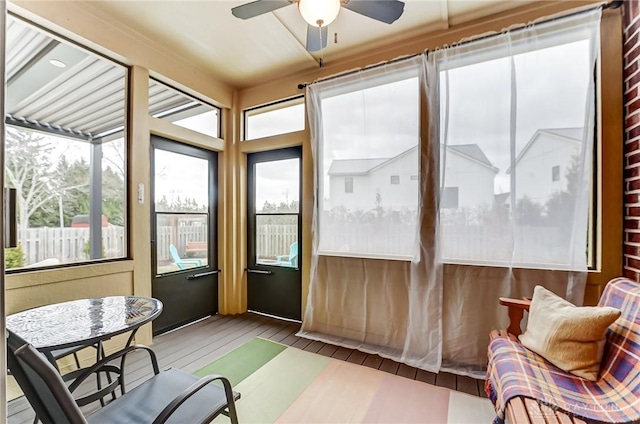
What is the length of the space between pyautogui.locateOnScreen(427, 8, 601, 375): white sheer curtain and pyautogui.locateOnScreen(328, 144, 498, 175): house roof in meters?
0.01

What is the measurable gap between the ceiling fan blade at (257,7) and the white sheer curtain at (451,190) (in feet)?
3.69

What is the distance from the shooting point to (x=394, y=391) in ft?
6.48

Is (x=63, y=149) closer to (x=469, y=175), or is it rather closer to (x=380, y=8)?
(x=380, y=8)

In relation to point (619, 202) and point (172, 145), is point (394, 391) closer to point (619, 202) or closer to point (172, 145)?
point (619, 202)

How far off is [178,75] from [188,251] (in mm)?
1922

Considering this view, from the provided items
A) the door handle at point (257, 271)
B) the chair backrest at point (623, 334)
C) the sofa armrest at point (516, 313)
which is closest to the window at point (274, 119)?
the door handle at point (257, 271)

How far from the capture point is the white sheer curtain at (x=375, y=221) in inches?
93.9

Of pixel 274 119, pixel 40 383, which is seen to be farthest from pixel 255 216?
pixel 40 383

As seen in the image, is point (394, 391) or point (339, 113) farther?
point (339, 113)

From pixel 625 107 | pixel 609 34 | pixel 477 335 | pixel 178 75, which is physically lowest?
pixel 477 335

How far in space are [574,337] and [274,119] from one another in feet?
10.7

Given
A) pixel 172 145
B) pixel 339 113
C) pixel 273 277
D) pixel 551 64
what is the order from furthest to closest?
pixel 273 277
pixel 172 145
pixel 339 113
pixel 551 64

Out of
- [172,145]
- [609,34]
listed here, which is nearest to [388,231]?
[609,34]

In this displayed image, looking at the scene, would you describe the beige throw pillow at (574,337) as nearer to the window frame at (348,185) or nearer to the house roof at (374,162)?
the house roof at (374,162)
